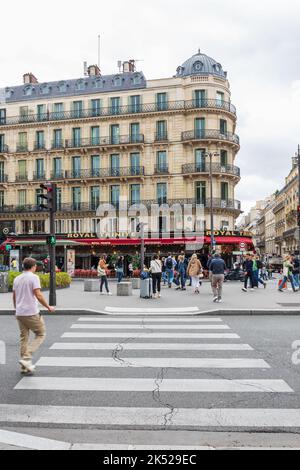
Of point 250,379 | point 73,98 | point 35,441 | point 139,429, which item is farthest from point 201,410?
point 73,98

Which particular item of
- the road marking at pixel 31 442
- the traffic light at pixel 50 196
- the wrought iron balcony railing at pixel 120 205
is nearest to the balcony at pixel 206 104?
Result: the wrought iron balcony railing at pixel 120 205

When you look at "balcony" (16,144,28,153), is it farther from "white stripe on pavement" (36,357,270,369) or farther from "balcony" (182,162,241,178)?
"white stripe on pavement" (36,357,270,369)

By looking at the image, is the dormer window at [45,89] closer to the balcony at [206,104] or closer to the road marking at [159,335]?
the balcony at [206,104]

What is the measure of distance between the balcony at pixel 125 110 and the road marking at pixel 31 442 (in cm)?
3586

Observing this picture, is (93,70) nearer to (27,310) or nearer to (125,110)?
(125,110)

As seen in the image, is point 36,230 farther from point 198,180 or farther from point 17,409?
point 17,409

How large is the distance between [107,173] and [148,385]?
34.8 m

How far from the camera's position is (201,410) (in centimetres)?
441

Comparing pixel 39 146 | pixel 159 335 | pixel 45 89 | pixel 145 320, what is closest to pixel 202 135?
pixel 39 146

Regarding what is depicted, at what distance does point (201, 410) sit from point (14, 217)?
38357mm

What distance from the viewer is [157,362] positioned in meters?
6.24

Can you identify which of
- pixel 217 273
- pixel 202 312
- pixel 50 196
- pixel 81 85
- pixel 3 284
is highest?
pixel 81 85

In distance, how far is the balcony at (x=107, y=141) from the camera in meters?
38.4
